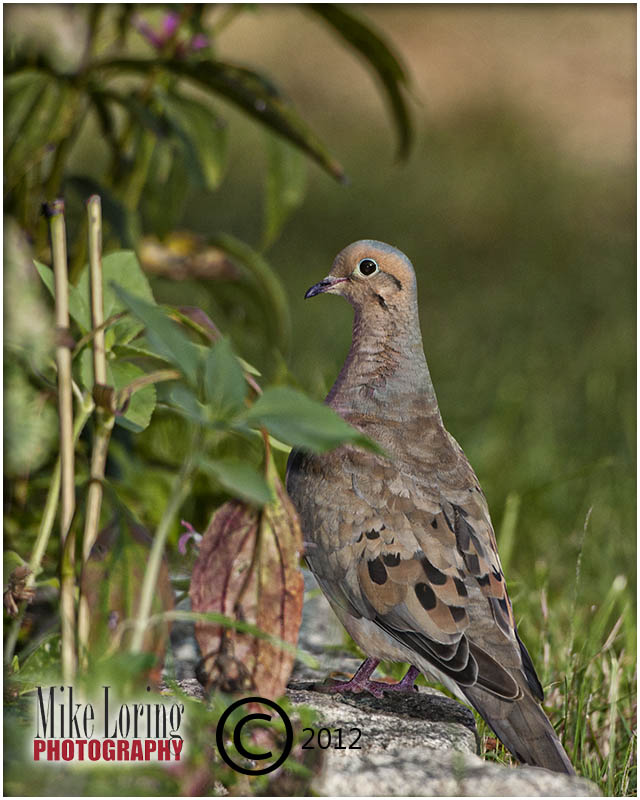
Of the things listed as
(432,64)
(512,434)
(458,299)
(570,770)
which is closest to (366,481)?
(570,770)

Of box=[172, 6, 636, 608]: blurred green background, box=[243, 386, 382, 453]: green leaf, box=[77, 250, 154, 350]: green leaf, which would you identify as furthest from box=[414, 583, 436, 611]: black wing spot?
box=[172, 6, 636, 608]: blurred green background

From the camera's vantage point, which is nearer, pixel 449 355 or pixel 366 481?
pixel 366 481

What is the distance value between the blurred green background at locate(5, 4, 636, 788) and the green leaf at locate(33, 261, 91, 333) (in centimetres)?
93

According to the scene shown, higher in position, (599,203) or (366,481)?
(599,203)

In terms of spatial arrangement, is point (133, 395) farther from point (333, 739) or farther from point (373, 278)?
point (333, 739)

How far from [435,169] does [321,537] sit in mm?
6519

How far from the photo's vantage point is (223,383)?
125 centimetres

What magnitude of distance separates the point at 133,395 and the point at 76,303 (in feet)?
0.54

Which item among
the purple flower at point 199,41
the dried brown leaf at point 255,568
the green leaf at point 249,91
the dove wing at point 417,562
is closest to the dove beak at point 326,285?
the dove wing at point 417,562

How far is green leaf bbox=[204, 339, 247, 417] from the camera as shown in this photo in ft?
4.10

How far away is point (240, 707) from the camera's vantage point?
1.41m

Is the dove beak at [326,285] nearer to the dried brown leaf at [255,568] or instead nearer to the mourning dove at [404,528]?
the mourning dove at [404,528]

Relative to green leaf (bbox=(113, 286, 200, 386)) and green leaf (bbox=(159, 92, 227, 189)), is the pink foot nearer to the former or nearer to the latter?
green leaf (bbox=(113, 286, 200, 386))

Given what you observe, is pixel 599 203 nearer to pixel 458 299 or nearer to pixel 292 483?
pixel 458 299
